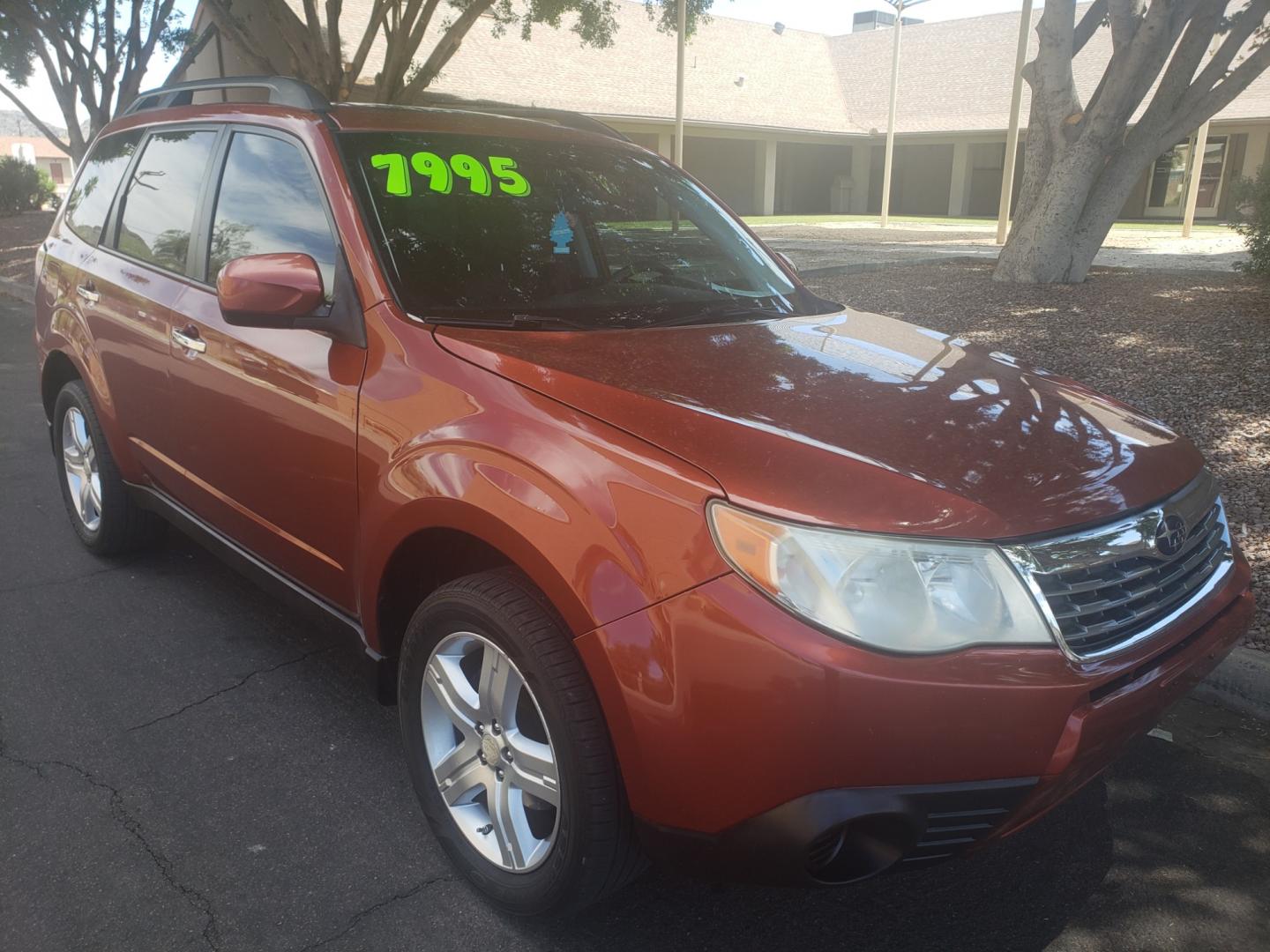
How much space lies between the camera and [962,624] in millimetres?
1899

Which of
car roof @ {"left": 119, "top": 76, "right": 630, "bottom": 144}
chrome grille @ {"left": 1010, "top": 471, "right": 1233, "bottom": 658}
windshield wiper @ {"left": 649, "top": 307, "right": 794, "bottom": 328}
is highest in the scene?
car roof @ {"left": 119, "top": 76, "right": 630, "bottom": 144}

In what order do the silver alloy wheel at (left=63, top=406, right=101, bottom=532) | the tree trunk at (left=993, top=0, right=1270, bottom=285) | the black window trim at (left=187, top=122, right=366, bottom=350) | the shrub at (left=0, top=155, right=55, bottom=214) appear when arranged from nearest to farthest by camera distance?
the black window trim at (left=187, top=122, right=366, bottom=350) < the silver alloy wheel at (left=63, top=406, right=101, bottom=532) < the tree trunk at (left=993, top=0, right=1270, bottom=285) < the shrub at (left=0, top=155, right=55, bottom=214)

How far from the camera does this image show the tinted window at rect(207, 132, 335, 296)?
3025 mm

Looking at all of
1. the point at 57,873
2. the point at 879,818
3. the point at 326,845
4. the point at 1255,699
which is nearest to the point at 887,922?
the point at 879,818

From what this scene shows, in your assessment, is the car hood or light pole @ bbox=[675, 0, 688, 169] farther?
light pole @ bbox=[675, 0, 688, 169]

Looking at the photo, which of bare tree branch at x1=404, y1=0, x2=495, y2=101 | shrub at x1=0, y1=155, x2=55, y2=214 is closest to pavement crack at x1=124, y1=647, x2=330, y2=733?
bare tree branch at x1=404, y1=0, x2=495, y2=101

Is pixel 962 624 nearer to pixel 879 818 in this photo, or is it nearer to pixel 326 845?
pixel 879 818

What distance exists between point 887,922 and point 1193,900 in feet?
2.64

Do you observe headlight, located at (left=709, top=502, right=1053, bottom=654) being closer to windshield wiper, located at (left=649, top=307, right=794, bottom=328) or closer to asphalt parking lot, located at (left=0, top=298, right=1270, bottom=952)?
asphalt parking lot, located at (left=0, top=298, right=1270, bottom=952)

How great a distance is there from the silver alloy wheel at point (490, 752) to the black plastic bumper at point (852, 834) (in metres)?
0.41

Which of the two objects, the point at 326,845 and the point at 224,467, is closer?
the point at 326,845

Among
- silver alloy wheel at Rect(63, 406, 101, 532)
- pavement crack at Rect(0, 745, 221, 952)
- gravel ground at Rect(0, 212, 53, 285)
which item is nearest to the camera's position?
pavement crack at Rect(0, 745, 221, 952)

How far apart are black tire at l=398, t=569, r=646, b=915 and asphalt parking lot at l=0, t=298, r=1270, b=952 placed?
0.65 feet

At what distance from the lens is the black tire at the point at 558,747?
210cm
